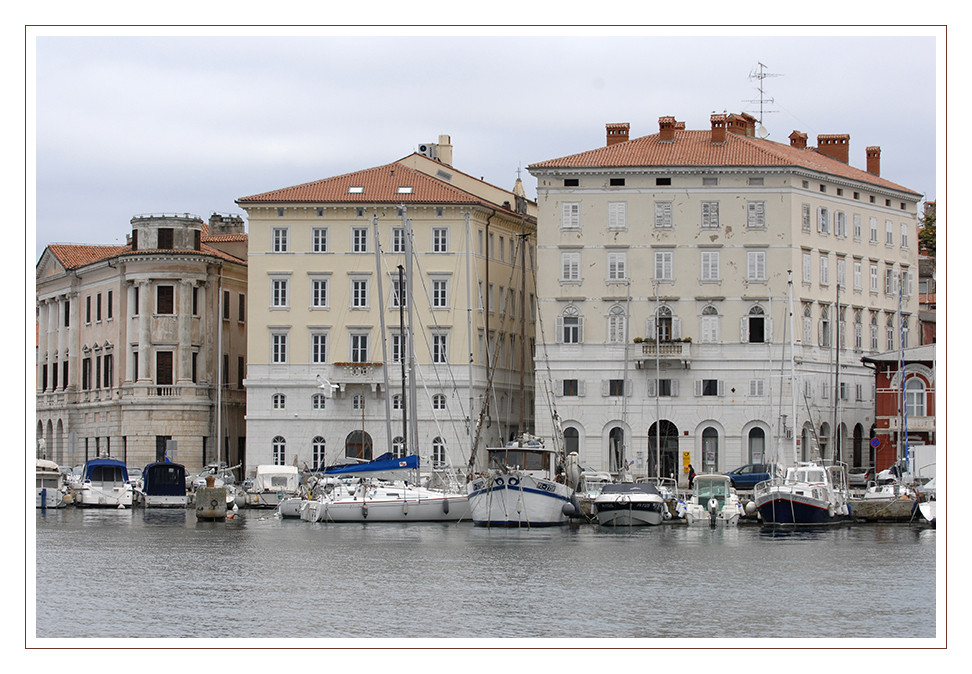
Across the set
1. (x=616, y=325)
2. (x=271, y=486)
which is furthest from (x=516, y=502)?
(x=616, y=325)

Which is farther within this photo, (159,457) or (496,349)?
(159,457)

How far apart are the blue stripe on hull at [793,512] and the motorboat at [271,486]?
70.6ft

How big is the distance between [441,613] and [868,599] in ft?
31.3

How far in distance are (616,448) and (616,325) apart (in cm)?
583

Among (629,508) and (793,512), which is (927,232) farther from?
(629,508)

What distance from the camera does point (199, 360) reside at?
95.5m

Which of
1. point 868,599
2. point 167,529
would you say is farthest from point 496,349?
point 868,599

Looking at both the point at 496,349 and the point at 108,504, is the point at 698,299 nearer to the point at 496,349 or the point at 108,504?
the point at 496,349

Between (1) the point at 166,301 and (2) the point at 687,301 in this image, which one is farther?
(1) the point at 166,301

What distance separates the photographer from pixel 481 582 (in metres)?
42.2

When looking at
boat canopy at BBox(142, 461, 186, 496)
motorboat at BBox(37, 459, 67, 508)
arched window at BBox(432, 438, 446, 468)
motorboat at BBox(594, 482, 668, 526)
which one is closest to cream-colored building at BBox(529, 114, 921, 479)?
arched window at BBox(432, 438, 446, 468)

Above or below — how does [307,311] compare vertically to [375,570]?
above

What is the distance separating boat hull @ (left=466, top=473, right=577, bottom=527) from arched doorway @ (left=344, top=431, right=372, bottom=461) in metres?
23.6

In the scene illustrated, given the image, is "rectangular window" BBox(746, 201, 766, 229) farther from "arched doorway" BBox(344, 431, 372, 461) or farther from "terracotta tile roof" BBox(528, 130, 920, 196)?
"arched doorway" BBox(344, 431, 372, 461)
